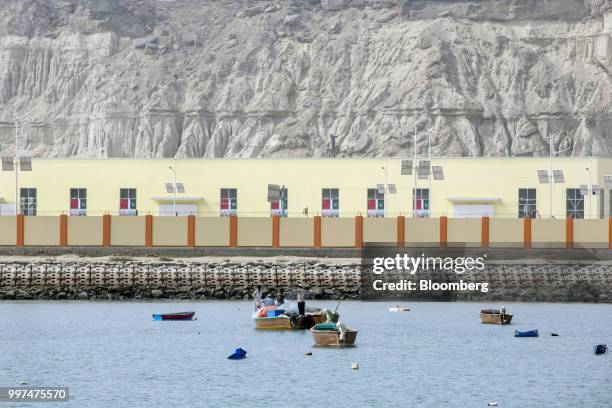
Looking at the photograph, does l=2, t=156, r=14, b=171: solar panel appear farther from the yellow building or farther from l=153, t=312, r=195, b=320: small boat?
l=153, t=312, r=195, b=320: small boat

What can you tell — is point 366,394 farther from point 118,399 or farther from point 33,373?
point 33,373

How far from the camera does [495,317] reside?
79.9m

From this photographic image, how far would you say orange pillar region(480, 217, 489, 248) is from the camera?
100 m

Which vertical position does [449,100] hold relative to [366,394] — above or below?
above

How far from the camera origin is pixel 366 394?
2218 inches

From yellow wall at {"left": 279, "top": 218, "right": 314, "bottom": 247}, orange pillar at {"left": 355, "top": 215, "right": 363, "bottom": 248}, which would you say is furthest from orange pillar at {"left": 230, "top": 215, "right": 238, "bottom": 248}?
orange pillar at {"left": 355, "top": 215, "right": 363, "bottom": 248}

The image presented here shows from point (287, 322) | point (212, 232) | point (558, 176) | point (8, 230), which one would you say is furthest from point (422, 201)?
point (287, 322)

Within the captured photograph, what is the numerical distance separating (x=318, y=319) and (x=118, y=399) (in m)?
20.5

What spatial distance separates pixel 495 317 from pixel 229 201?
36.3 m

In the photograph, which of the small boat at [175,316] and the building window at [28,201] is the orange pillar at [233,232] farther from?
the small boat at [175,316]

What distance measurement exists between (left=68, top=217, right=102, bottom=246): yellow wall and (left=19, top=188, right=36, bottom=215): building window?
13.4 m

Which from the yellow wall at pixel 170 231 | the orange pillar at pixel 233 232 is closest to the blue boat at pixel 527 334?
the orange pillar at pixel 233 232

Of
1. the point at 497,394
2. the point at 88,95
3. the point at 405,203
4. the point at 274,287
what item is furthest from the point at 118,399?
the point at 88,95

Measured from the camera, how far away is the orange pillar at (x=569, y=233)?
10050 centimetres
